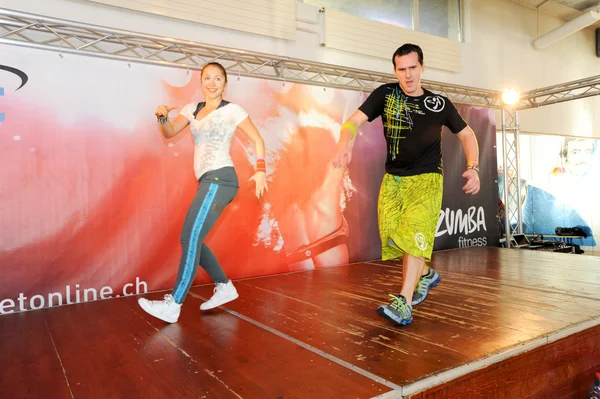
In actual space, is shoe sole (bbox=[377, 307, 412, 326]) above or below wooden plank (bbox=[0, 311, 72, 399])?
above

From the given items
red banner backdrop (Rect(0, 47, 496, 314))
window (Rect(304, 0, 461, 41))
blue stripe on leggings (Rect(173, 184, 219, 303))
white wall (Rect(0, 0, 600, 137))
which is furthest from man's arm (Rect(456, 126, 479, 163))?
window (Rect(304, 0, 461, 41))

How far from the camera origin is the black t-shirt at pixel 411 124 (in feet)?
7.99

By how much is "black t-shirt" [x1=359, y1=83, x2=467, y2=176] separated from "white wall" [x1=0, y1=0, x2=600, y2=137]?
2.71 meters

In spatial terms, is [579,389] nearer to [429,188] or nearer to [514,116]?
[429,188]

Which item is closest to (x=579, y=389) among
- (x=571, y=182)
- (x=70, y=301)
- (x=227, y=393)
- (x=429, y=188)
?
(x=429, y=188)

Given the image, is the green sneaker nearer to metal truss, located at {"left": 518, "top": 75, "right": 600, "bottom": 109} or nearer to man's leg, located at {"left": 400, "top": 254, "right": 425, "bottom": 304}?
man's leg, located at {"left": 400, "top": 254, "right": 425, "bottom": 304}

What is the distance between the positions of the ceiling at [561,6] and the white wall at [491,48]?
14 cm

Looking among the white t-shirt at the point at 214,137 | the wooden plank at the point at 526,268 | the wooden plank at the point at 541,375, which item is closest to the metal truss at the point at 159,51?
the white t-shirt at the point at 214,137

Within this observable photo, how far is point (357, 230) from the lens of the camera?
4883 mm

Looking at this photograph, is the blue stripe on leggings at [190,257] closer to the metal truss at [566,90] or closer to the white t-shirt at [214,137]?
the white t-shirt at [214,137]

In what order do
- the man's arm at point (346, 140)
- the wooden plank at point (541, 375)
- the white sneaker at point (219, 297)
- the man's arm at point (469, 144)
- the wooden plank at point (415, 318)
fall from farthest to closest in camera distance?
the white sneaker at point (219, 297) < the man's arm at point (469, 144) < the man's arm at point (346, 140) < the wooden plank at point (415, 318) < the wooden plank at point (541, 375)

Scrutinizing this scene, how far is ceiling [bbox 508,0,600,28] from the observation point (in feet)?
26.5

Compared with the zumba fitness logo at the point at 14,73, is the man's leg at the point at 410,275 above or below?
below

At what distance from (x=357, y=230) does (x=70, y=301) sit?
2.94 metres
